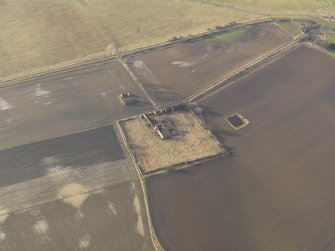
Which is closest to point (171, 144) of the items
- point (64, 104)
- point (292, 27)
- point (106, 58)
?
point (64, 104)

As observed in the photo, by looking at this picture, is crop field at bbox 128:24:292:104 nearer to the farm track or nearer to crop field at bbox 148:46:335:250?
the farm track

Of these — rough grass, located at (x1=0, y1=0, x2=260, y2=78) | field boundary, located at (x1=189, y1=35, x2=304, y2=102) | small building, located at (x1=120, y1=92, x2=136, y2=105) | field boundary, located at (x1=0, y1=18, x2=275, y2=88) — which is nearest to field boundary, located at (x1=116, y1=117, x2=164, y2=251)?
small building, located at (x1=120, y1=92, x2=136, y2=105)

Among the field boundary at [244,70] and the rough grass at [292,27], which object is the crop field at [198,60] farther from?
the rough grass at [292,27]

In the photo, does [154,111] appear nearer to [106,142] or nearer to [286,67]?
[106,142]

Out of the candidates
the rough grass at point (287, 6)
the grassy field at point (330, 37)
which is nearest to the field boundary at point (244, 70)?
the grassy field at point (330, 37)

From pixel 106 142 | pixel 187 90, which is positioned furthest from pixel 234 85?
pixel 106 142

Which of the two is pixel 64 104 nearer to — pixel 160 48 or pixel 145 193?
pixel 145 193
